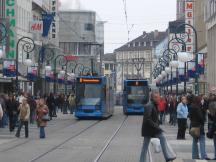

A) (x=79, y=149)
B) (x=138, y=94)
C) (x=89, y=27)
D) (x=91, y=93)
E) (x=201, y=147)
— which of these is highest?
(x=89, y=27)

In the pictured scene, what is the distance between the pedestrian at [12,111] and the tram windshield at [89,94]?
50.0ft

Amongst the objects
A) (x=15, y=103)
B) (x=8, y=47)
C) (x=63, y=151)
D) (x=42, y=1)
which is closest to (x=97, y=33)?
(x=42, y=1)

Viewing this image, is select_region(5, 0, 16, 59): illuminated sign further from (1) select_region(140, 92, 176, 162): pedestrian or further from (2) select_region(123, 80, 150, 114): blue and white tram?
(1) select_region(140, 92, 176, 162): pedestrian

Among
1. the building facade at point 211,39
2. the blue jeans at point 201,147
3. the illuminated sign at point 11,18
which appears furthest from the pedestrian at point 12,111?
the building facade at point 211,39

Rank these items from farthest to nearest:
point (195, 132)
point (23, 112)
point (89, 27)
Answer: point (89, 27) < point (23, 112) < point (195, 132)

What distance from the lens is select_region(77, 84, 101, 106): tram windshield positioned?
2125 inches

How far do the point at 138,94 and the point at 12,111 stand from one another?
104 feet

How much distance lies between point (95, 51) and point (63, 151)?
484 ft

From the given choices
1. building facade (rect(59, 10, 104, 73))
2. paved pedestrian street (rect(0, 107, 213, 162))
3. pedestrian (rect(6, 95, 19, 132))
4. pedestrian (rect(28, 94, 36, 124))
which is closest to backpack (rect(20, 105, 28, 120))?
paved pedestrian street (rect(0, 107, 213, 162))

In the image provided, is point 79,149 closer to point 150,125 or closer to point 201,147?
point 201,147

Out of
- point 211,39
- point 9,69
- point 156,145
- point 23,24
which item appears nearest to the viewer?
point 156,145

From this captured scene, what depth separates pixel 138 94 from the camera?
6800 centimetres

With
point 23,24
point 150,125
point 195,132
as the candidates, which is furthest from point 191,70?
point 150,125

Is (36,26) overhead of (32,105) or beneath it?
overhead
